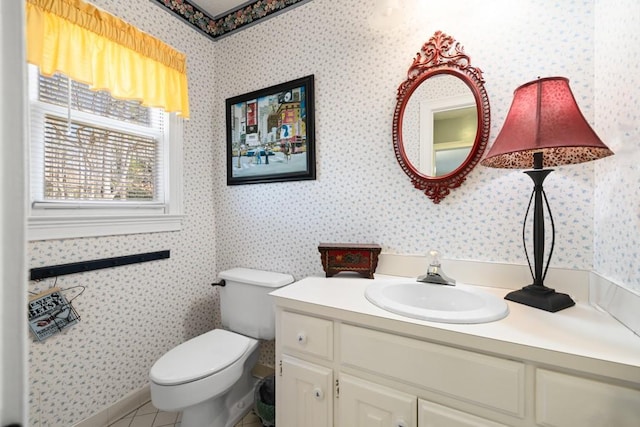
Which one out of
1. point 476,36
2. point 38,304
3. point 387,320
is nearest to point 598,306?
point 387,320

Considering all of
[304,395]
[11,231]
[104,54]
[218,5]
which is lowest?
[304,395]

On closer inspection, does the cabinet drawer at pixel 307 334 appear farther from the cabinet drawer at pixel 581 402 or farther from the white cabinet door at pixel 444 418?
the cabinet drawer at pixel 581 402

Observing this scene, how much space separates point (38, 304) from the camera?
1.25m

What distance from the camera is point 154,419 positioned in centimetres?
156

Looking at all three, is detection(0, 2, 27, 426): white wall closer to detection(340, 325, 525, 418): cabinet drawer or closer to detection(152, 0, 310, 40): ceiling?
detection(340, 325, 525, 418): cabinet drawer

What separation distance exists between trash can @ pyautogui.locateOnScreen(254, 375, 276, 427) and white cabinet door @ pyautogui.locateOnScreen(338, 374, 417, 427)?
0.61m

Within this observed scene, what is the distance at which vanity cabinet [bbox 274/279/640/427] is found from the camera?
690 millimetres

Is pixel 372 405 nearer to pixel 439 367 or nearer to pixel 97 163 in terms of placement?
pixel 439 367

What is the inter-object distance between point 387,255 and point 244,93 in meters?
1.51

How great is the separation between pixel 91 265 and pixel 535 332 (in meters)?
1.94

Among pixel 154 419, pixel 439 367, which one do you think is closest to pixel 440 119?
pixel 439 367

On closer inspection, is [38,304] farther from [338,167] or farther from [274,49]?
[274,49]

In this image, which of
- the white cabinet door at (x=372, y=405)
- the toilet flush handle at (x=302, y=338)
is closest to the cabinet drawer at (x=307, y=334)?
the toilet flush handle at (x=302, y=338)

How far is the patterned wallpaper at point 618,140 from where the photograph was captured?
83 cm
